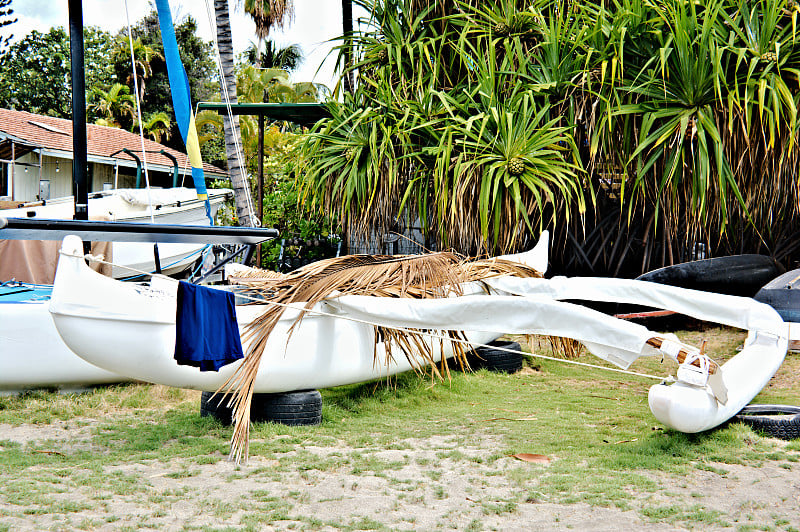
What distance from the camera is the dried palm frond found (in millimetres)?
3775

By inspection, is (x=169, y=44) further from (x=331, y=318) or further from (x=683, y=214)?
(x=683, y=214)

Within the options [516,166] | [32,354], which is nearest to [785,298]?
[516,166]

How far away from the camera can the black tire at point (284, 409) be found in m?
4.21

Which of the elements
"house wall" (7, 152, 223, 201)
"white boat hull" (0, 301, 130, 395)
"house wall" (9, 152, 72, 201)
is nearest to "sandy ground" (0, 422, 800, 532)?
"white boat hull" (0, 301, 130, 395)

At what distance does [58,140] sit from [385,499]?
15.0 meters

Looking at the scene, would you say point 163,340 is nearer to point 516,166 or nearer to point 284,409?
point 284,409

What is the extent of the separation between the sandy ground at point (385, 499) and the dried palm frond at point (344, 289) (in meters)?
0.40

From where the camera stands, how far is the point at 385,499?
3.05 metres

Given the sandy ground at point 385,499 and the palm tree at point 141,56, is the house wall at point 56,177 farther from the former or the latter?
the sandy ground at point 385,499

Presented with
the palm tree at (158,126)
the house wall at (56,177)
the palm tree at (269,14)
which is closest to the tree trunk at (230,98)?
the house wall at (56,177)

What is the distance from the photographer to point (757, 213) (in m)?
7.53

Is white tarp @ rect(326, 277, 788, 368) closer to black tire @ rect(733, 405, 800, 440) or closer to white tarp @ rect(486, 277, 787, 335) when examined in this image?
white tarp @ rect(486, 277, 787, 335)

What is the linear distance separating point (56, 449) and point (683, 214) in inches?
244

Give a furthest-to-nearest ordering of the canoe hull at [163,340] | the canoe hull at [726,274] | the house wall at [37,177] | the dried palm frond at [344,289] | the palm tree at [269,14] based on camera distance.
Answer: the palm tree at [269,14] → the house wall at [37,177] → the canoe hull at [726,274] → the dried palm frond at [344,289] → the canoe hull at [163,340]
